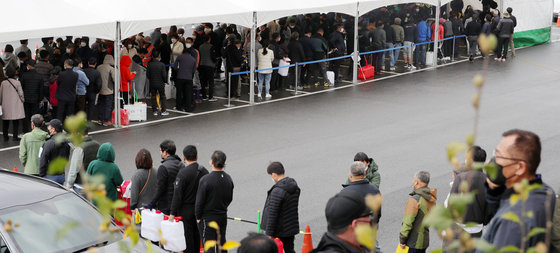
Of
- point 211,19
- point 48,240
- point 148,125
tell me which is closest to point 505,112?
point 211,19

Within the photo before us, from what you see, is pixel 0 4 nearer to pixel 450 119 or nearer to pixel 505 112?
pixel 450 119

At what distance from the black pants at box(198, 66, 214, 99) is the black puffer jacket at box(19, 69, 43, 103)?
5043 mm

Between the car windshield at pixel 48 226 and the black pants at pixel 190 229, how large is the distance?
1755 mm

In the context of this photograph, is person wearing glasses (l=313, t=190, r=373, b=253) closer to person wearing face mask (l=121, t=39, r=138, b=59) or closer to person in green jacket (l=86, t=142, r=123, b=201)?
person in green jacket (l=86, t=142, r=123, b=201)

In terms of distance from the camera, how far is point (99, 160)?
971 centimetres

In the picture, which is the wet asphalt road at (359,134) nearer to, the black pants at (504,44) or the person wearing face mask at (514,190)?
the black pants at (504,44)

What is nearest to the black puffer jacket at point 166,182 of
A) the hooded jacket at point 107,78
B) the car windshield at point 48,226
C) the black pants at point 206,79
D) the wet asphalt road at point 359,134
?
the wet asphalt road at point 359,134

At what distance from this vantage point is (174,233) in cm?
916

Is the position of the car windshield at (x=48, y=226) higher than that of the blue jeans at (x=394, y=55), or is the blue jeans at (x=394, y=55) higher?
the blue jeans at (x=394, y=55)

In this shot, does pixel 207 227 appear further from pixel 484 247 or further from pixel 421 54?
pixel 421 54

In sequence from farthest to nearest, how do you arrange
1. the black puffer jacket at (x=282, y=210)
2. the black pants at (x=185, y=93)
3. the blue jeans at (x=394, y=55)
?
1. the blue jeans at (x=394, y=55)
2. the black pants at (x=185, y=93)
3. the black puffer jacket at (x=282, y=210)

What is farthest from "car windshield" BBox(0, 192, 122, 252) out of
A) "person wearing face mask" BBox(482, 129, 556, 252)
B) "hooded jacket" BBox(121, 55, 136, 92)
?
"hooded jacket" BBox(121, 55, 136, 92)

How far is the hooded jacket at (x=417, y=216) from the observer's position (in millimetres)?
8219

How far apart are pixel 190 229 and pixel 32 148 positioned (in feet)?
10.5
